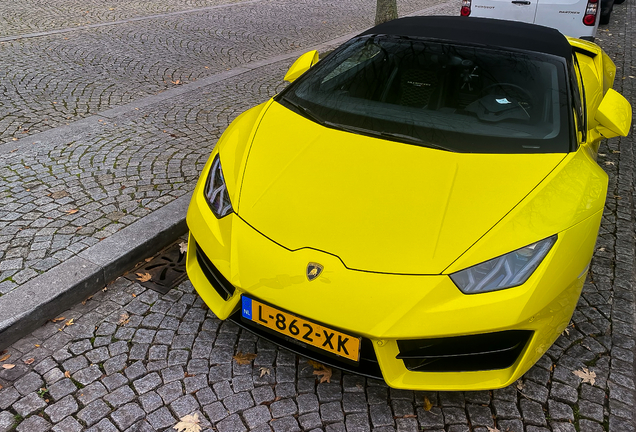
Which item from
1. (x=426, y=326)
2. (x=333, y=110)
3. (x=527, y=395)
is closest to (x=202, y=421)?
(x=426, y=326)

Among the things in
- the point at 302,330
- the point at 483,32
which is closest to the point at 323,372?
the point at 302,330

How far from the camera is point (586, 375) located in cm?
266

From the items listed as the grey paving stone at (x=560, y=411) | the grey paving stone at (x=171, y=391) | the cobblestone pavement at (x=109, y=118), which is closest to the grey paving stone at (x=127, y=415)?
the grey paving stone at (x=171, y=391)

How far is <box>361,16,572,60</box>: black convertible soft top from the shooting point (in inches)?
131

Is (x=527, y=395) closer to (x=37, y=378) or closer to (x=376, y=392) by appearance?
(x=376, y=392)

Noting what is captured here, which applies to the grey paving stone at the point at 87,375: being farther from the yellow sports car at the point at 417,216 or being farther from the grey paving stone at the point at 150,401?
the yellow sports car at the point at 417,216

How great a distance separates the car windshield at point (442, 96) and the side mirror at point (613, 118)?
1.24 ft

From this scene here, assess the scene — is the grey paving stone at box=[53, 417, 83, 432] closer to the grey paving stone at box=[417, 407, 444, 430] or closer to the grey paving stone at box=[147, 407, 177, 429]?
the grey paving stone at box=[147, 407, 177, 429]

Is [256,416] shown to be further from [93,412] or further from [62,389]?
[62,389]

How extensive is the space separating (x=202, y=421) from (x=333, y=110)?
6.08ft

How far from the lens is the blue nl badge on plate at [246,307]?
2320 millimetres

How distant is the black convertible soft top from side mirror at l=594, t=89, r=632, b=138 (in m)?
0.40

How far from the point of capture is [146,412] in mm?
2365

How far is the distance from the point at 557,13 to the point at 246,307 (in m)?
7.81
